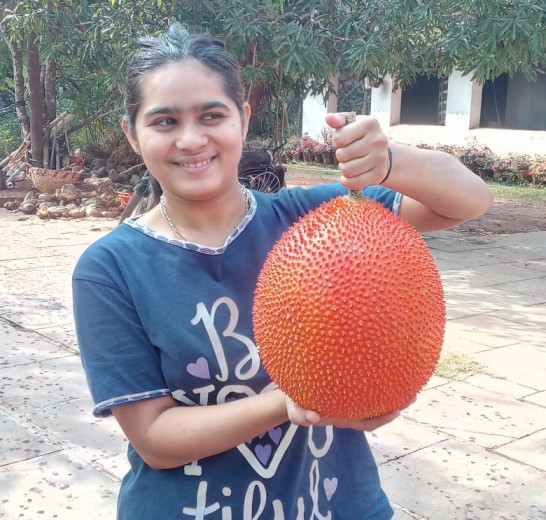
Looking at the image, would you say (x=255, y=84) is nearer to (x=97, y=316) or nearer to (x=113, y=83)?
(x=113, y=83)

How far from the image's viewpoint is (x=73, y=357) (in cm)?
398

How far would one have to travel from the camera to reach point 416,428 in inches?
126

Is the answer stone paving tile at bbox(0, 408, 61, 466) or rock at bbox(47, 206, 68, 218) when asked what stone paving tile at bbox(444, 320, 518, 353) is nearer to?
stone paving tile at bbox(0, 408, 61, 466)

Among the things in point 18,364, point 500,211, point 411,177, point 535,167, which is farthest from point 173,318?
point 535,167

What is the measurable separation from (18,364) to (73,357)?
28 cm

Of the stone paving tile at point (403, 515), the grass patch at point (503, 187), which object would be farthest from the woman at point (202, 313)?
the grass patch at point (503, 187)

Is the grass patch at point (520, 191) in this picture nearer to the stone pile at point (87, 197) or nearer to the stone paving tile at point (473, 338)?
the stone pile at point (87, 197)

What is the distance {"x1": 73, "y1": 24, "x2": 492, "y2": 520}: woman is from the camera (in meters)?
1.23

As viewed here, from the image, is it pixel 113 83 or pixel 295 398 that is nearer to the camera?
pixel 295 398

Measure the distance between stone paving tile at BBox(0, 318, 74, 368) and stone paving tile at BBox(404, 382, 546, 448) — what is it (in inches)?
75.8

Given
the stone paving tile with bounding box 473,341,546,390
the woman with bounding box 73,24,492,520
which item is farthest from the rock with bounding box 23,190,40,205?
the woman with bounding box 73,24,492,520

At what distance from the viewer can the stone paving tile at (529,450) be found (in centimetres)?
291

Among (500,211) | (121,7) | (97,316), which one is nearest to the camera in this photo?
(97,316)

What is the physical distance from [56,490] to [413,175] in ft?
6.25
